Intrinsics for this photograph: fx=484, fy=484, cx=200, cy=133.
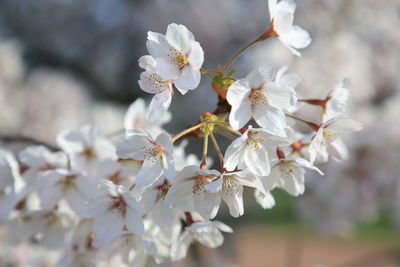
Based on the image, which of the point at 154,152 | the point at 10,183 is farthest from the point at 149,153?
the point at 10,183

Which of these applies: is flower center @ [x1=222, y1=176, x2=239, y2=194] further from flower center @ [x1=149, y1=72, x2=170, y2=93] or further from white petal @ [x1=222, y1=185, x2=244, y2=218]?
flower center @ [x1=149, y1=72, x2=170, y2=93]

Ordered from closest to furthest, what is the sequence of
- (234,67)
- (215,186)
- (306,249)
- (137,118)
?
(215,186) < (137,118) < (234,67) < (306,249)

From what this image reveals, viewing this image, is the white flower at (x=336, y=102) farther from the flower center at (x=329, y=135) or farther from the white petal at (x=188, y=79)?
the white petal at (x=188, y=79)

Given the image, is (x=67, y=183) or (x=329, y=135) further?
(x=67, y=183)

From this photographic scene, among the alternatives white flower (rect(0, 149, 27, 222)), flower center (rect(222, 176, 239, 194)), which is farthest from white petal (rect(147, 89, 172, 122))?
white flower (rect(0, 149, 27, 222))

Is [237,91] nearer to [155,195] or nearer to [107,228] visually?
[155,195]

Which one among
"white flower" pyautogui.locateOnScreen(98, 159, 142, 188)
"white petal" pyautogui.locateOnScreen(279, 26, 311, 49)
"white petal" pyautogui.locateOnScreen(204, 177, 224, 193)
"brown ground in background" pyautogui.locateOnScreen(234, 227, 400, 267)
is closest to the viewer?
"white petal" pyautogui.locateOnScreen(204, 177, 224, 193)

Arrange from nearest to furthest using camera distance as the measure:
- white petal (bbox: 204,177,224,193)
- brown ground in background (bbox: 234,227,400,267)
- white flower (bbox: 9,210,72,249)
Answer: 1. white petal (bbox: 204,177,224,193)
2. white flower (bbox: 9,210,72,249)
3. brown ground in background (bbox: 234,227,400,267)
